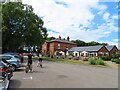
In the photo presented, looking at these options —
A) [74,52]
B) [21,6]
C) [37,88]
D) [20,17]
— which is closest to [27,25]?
[20,17]

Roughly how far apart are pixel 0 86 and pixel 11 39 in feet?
79.7

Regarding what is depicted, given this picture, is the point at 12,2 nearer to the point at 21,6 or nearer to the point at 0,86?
the point at 21,6

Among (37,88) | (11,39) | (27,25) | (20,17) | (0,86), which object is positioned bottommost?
(37,88)

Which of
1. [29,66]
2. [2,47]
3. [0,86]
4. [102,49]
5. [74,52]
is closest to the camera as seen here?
[0,86]

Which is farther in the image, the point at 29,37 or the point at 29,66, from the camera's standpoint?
the point at 29,37

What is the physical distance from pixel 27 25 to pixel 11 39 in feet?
15.8

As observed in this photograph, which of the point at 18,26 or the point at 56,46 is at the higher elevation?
the point at 18,26

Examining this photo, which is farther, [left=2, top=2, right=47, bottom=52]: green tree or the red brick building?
the red brick building

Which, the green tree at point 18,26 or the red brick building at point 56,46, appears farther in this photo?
the red brick building at point 56,46

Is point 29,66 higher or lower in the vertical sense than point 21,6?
lower

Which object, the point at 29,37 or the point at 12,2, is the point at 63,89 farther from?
the point at 12,2

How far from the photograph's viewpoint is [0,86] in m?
3.95

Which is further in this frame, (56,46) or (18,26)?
(56,46)

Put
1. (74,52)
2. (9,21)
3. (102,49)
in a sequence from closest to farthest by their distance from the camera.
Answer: (9,21), (102,49), (74,52)
